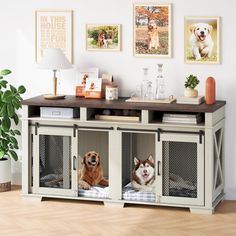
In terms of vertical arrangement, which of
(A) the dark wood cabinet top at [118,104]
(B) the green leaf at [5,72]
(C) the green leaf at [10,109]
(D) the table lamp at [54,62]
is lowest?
(C) the green leaf at [10,109]

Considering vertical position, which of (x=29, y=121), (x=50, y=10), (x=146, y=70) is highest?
(x=50, y=10)

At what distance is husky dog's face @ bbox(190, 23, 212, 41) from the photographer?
705 centimetres

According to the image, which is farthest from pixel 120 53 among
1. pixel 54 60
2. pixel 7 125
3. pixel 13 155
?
pixel 13 155

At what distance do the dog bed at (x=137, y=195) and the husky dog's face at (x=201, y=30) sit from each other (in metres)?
1.41

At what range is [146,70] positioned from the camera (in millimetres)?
7188

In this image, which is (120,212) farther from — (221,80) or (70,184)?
(221,80)

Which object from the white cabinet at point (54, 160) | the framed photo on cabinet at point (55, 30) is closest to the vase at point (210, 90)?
the white cabinet at point (54, 160)

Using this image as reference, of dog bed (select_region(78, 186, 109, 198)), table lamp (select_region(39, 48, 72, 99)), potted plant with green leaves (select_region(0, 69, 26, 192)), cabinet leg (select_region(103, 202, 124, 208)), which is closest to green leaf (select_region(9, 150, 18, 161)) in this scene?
potted plant with green leaves (select_region(0, 69, 26, 192))

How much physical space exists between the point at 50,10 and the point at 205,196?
2202mm

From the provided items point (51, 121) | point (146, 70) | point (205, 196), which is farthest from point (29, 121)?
point (205, 196)

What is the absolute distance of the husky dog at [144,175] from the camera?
22.7 feet

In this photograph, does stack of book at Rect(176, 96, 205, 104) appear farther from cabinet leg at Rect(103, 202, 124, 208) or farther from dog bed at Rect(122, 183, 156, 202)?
cabinet leg at Rect(103, 202, 124, 208)

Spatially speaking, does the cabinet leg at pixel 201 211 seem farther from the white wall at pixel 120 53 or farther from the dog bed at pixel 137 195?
the white wall at pixel 120 53

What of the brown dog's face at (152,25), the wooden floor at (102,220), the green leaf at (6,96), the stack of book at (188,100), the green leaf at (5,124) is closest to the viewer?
the wooden floor at (102,220)
